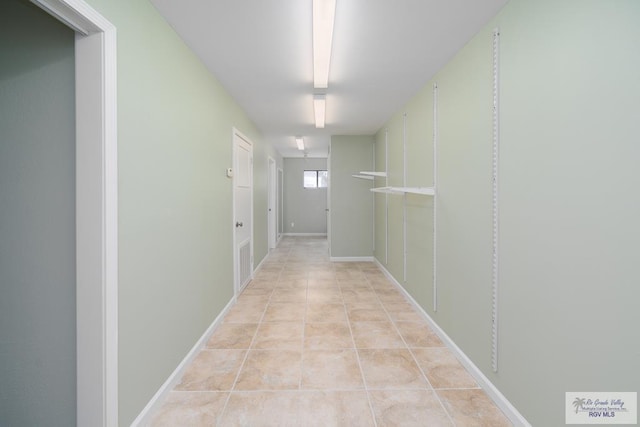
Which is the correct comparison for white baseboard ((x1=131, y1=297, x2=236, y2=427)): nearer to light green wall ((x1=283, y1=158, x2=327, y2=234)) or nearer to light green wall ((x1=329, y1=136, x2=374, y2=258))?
light green wall ((x1=329, y1=136, x2=374, y2=258))

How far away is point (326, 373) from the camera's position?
2148mm

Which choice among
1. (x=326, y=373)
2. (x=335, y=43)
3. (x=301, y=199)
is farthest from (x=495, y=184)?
(x=301, y=199)

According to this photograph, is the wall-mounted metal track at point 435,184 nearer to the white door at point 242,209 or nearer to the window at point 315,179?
the white door at point 242,209

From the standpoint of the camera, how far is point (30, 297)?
1390 mm

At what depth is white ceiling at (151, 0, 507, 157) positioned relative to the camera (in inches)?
72.4

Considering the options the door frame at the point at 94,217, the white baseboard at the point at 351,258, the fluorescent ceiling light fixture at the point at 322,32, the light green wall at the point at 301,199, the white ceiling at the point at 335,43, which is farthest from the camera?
the light green wall at the point at 301,199

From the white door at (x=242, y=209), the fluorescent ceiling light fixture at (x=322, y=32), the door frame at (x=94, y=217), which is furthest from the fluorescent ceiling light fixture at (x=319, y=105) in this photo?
the door frame at (x=94, y=217)

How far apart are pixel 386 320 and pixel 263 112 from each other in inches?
126

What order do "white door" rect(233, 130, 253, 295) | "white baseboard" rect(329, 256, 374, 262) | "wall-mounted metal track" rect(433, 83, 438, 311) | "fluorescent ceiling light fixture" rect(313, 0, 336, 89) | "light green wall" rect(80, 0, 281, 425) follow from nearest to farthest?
"light green wall" rect(80, 0, 281, 425)
"fluorescent ceiling light fixture" rect(313, 0, 336, 89)
"wall-mounted metal track" rect(433, 83, 438, 311)
"white door" rect(233, 130, 253, 295)
"white baseboard" rect(329, 256, 374, 262)

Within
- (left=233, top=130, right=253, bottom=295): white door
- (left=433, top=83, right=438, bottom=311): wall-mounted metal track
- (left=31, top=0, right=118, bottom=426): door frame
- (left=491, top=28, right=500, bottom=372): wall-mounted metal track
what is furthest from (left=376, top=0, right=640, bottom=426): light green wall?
(left=233, top=130, right=253, bottom=295): white door

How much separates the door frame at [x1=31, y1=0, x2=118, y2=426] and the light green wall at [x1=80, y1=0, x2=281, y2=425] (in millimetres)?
112

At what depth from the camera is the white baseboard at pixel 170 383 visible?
5.39 ft

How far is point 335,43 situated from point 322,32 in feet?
1.45

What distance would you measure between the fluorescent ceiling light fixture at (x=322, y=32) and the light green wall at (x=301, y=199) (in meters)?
6.97
